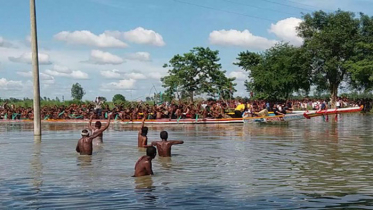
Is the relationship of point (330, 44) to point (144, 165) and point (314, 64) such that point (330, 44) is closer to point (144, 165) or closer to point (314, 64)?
point (314, 64)

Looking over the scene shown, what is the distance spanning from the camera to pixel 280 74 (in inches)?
2434

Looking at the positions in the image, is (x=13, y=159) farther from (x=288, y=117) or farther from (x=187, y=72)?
(x=187, y=72)

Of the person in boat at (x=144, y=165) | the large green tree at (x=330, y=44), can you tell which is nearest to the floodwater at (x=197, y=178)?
the person in boat at (x=144, y=165)

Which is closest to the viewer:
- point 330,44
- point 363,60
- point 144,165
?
point 144,165

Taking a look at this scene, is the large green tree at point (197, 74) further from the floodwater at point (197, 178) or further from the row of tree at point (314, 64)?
the floodwater at point (197, 178)

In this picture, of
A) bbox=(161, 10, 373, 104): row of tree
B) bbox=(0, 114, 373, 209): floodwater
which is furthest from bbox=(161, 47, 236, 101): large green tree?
bbox=(0, 114, 373, 209): floodwater

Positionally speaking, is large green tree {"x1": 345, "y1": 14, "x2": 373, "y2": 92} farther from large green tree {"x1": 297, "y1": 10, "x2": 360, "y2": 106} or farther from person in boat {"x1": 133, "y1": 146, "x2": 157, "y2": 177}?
person in boat {"x1": 133, "y1": 146, "x2": 157, "y2": 177}

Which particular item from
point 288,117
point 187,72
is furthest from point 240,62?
point 288,117

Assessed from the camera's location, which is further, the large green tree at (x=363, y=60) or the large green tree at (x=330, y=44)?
the large green tree at (x=330, y=44)

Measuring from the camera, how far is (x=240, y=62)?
71.2m

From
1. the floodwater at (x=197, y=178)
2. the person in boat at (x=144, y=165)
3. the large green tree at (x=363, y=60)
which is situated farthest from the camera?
the large green tree at (x=363, y=60)

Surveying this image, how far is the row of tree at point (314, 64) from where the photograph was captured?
58.5m

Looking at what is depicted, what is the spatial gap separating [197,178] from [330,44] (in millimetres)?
51203

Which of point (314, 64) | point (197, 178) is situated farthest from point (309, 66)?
point (197, 178)
